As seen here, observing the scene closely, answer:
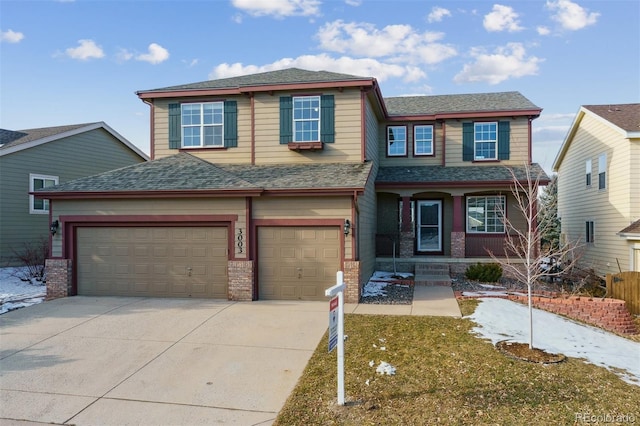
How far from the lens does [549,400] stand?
16.7 feet

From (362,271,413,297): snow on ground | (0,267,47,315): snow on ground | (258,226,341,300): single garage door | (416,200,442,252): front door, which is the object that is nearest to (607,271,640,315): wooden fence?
(362,271,413,297): snow on ground

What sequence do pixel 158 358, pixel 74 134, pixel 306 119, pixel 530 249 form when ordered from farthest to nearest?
pixel 74 134 → pixel 306 119 → pixel 530 249 → pixel 158 358

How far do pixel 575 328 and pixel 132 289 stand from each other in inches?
423

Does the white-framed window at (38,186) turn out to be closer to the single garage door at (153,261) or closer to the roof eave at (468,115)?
the single garage door at (153,261)

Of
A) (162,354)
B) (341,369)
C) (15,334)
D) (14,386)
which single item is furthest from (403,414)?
(15,334)

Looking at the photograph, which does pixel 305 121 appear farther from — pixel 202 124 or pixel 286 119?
pixel 202 124

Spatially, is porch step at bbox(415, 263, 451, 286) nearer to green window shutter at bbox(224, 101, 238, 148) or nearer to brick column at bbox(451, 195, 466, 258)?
brick column at bbox(451, 195, 466, 258)

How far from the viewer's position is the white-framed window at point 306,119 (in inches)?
497

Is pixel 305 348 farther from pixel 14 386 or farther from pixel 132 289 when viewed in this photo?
pixel 132 289

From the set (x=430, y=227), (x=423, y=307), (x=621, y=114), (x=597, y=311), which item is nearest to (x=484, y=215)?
(x=430, y=227)

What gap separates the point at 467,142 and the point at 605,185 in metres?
4.92

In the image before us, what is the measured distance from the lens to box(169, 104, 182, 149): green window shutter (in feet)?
44.7

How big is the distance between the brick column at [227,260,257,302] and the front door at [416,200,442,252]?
7.82 metres

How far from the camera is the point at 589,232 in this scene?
1623 centimetres
